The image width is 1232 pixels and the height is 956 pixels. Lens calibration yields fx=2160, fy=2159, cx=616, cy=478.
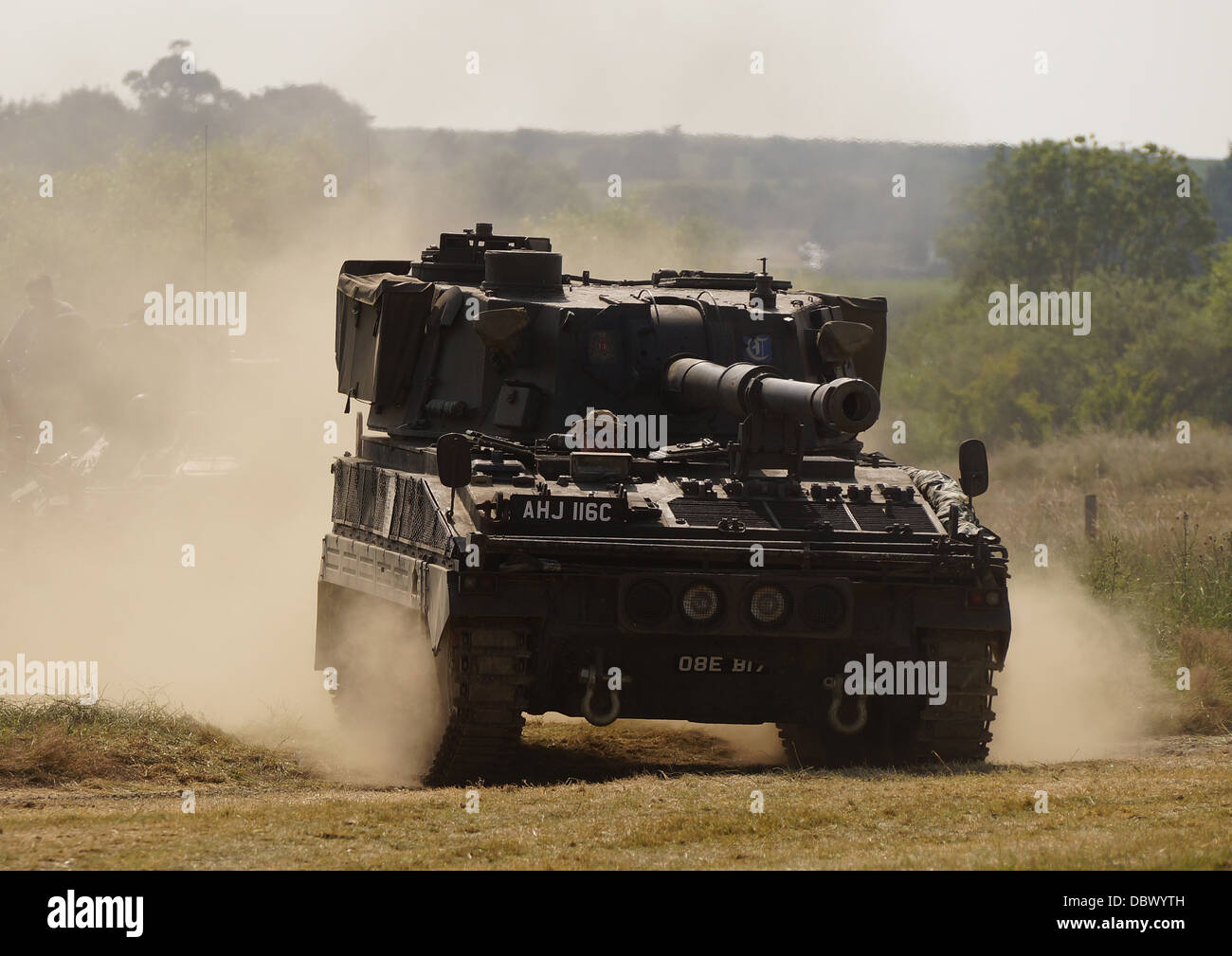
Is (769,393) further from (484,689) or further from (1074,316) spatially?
(1074,316)

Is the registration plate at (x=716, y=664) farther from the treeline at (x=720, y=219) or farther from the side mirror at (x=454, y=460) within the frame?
the treeline at (x=720, y=219)

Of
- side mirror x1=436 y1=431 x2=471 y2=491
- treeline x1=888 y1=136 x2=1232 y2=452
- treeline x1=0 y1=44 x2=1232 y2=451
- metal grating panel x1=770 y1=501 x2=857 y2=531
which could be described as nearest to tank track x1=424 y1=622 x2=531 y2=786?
side mirror x1=436 y1=431 x2=471 y2=491

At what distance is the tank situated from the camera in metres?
12.0

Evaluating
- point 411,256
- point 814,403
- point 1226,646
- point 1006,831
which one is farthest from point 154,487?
point 1006,831

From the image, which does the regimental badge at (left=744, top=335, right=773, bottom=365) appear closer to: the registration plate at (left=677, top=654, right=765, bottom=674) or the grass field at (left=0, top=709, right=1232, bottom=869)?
the grass field at (left=0, top=709, right=1232, bottom=869)

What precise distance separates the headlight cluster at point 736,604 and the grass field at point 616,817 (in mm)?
894

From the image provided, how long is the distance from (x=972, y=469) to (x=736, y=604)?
2000 mm

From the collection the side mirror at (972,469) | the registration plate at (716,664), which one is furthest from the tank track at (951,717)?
the side mirror at (972,469)

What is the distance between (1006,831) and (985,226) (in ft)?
144

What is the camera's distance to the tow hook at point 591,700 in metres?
12.1

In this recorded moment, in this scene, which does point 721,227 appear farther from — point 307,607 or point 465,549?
point 465,549

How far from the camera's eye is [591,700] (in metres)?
12.2

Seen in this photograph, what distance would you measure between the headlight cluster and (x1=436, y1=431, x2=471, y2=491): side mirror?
46.9 inches

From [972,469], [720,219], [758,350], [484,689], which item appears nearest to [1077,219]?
[720,219]
